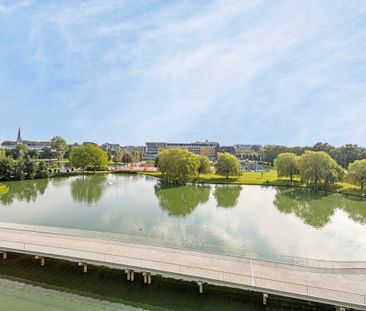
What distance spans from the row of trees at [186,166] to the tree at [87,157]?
21.9m

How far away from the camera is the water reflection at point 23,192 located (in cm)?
3364

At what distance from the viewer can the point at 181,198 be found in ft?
117

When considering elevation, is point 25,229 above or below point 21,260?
above

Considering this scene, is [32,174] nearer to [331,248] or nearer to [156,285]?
[156,285]

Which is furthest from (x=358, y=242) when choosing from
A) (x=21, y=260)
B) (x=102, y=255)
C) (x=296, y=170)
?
(x=296, y=170)

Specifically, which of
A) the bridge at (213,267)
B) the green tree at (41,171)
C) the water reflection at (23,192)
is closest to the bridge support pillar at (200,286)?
the bridge at (213,267)

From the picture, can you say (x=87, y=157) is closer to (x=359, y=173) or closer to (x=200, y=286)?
(x=359, y=173)

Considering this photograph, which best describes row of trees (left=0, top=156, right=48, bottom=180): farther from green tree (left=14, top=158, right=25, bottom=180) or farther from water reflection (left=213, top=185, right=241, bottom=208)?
water reflection (left=213, top=185, right=241, bottom=208)

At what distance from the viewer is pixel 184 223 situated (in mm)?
24109

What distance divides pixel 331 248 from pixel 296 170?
33008 mm

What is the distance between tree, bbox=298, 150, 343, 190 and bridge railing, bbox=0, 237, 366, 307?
3486 centimetres

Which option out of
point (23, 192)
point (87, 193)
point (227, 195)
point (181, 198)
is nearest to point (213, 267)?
point (181, 198)

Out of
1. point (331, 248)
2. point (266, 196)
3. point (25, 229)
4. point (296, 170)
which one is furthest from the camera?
point (296, 170)

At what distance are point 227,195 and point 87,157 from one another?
1520 inches
